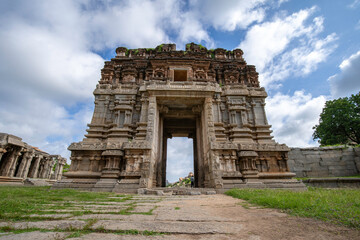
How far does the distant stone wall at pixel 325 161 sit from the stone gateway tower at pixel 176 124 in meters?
3.85

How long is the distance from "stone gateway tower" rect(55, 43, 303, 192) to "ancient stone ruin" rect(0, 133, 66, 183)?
49.9ft

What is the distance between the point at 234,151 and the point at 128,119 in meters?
7.62

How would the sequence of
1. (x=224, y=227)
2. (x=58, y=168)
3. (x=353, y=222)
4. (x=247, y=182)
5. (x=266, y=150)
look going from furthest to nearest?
(x=58, y=168), (x=266, y=150), (x=247, y=182), (x=224, y=227), (x=353, y=222)

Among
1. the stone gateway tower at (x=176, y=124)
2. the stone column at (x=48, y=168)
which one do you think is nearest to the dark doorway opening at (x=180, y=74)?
the stone gateway tower at (x=176, y=124)

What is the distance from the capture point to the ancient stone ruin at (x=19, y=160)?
64.0ft

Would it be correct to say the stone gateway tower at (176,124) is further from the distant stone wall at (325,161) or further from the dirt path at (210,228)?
the dirt path at (210,228)

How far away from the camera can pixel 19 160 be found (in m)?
25.9

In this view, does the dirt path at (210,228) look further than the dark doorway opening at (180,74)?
No

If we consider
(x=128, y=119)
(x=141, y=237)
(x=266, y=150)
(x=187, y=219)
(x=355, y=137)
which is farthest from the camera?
(x=355, y=137)

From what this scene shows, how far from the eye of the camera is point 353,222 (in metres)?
2.28

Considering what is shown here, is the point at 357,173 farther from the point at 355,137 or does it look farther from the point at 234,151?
the point at 355,137

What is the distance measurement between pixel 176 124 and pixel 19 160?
26279mm

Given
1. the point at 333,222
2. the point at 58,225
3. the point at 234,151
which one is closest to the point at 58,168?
the point at 234,151

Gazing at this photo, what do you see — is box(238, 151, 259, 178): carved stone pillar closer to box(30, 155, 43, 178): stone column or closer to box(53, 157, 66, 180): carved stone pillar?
box(30, 155, 43, 178): stone column
